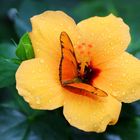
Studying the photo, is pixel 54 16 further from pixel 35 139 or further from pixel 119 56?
pixel 35 139

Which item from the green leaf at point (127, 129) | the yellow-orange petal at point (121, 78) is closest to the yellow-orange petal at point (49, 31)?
the yellow-orange petal at point (121, 78)

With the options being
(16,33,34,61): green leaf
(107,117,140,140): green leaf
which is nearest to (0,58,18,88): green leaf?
(16,33,34,61): green leaf

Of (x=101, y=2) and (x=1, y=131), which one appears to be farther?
(x=101, y=2)

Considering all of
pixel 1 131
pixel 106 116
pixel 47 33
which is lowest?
pixel 1 131

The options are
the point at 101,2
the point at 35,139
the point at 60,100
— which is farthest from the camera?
the point at 101,2

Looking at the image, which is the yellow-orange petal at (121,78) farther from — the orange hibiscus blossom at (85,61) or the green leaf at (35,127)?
the green leaf at (35,127)

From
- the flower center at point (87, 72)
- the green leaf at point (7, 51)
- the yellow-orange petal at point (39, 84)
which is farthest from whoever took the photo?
the green leaf at point (7, 51)

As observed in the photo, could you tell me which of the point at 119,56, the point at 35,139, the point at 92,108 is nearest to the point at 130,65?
the point at 119,56
